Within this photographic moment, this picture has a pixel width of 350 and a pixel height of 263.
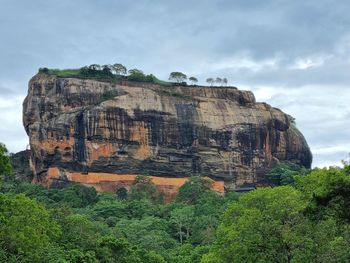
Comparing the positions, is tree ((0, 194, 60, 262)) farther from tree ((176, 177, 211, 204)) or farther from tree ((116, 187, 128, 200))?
tree ((116, 187, 128, 200))

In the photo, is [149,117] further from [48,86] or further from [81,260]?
[81,260]

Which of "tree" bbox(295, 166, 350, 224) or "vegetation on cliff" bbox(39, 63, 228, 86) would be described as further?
"vegetation on cliff" bbox(39, 63, 228, 86)

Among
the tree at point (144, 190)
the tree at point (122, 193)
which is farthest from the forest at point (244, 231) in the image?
the tree at point (122, 193)

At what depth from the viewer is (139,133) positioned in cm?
9119

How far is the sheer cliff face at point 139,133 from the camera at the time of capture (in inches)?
3529

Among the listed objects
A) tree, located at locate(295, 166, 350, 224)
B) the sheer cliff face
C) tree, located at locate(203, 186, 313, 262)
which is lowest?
tree, located at locate(203, 186, 313, 262)

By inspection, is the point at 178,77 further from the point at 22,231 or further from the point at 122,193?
the point at 22,231

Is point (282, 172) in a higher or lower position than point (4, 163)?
higher

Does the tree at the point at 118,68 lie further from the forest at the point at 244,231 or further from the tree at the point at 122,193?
the forest at the point at 244,231

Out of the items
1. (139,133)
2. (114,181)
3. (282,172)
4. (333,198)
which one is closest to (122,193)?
(114,181)

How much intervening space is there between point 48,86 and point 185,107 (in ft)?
61.8

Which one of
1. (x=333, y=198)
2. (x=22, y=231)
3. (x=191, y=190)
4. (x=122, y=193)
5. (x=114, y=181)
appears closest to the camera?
(x=333, y=198)

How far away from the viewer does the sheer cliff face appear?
8962 centimetres

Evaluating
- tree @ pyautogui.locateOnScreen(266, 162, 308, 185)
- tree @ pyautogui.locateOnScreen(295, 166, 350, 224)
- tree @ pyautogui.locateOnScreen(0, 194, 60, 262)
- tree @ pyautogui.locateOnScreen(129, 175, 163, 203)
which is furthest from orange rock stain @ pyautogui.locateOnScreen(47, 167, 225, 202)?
tree @ pyautogui.locateOnScreen(295, 166, 350, 224)
